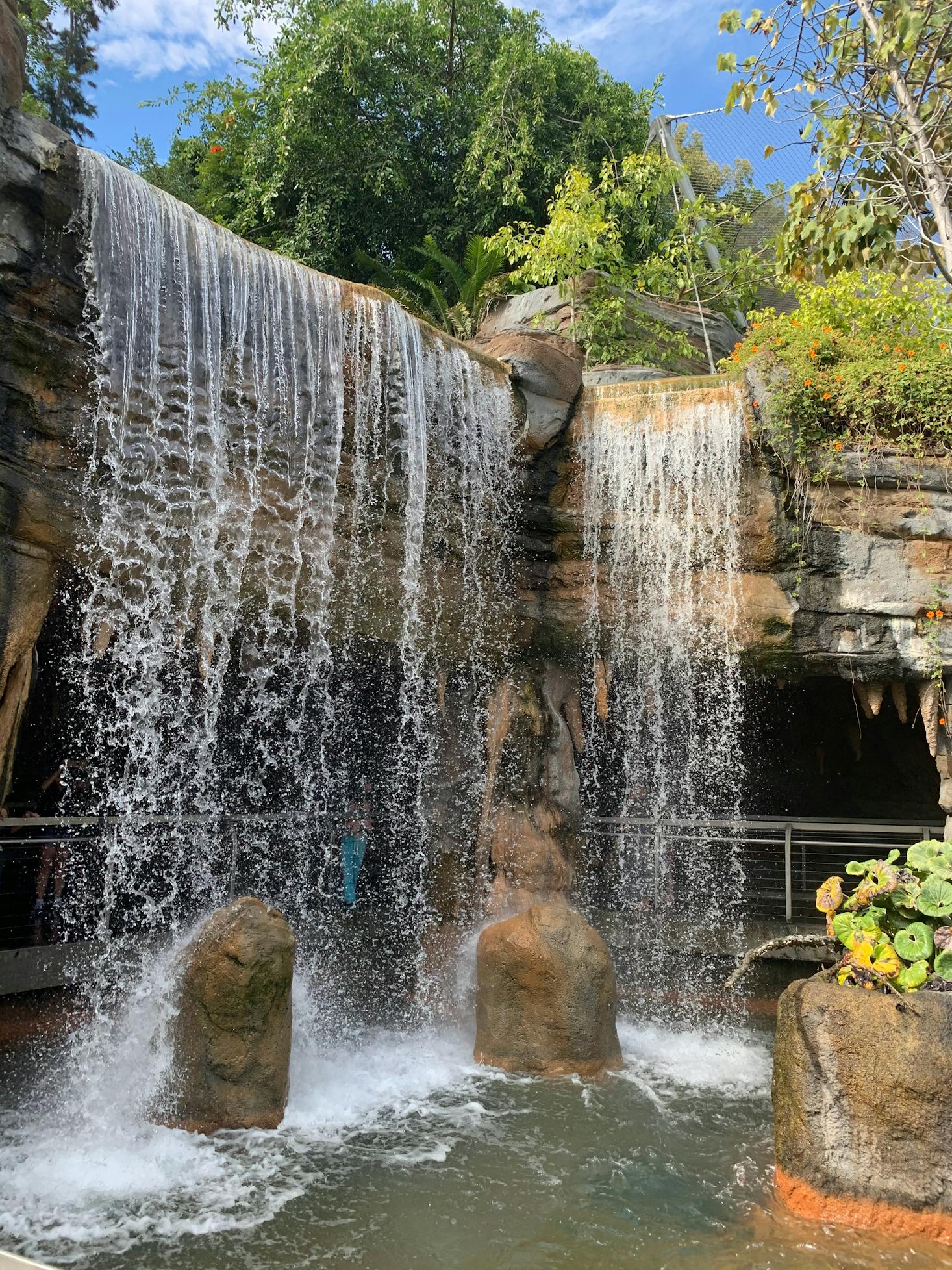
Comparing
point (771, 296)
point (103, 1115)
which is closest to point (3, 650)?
point (103, 1115)

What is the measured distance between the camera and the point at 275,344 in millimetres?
8297

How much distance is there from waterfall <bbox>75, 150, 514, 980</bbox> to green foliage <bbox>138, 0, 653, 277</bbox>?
887 cm

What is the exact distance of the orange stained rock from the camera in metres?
4.69

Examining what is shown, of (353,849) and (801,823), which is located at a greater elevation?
(801,823)

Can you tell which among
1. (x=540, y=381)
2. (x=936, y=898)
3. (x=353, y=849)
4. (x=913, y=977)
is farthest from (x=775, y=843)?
(x=913, y=977)

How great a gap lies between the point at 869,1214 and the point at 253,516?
252 inches

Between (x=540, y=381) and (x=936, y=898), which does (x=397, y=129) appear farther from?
(x=936, y=898)

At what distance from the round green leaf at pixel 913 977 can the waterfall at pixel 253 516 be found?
539 cm

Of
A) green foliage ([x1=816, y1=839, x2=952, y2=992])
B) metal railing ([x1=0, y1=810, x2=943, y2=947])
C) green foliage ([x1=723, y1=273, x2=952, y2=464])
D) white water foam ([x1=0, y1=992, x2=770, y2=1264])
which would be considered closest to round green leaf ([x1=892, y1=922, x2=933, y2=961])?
Answer: green foliage ([x1=816, y1=839, x2=952, y2=992])

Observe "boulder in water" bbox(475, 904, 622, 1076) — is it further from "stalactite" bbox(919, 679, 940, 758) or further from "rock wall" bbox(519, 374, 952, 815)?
"stalactite" bbox(919, 679, 940, 758)

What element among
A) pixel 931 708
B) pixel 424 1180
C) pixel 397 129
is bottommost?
pixel 424 1180

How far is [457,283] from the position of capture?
1695 centimetres

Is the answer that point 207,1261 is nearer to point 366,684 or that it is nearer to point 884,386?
point 366,684

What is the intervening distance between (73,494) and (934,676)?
316 inches
